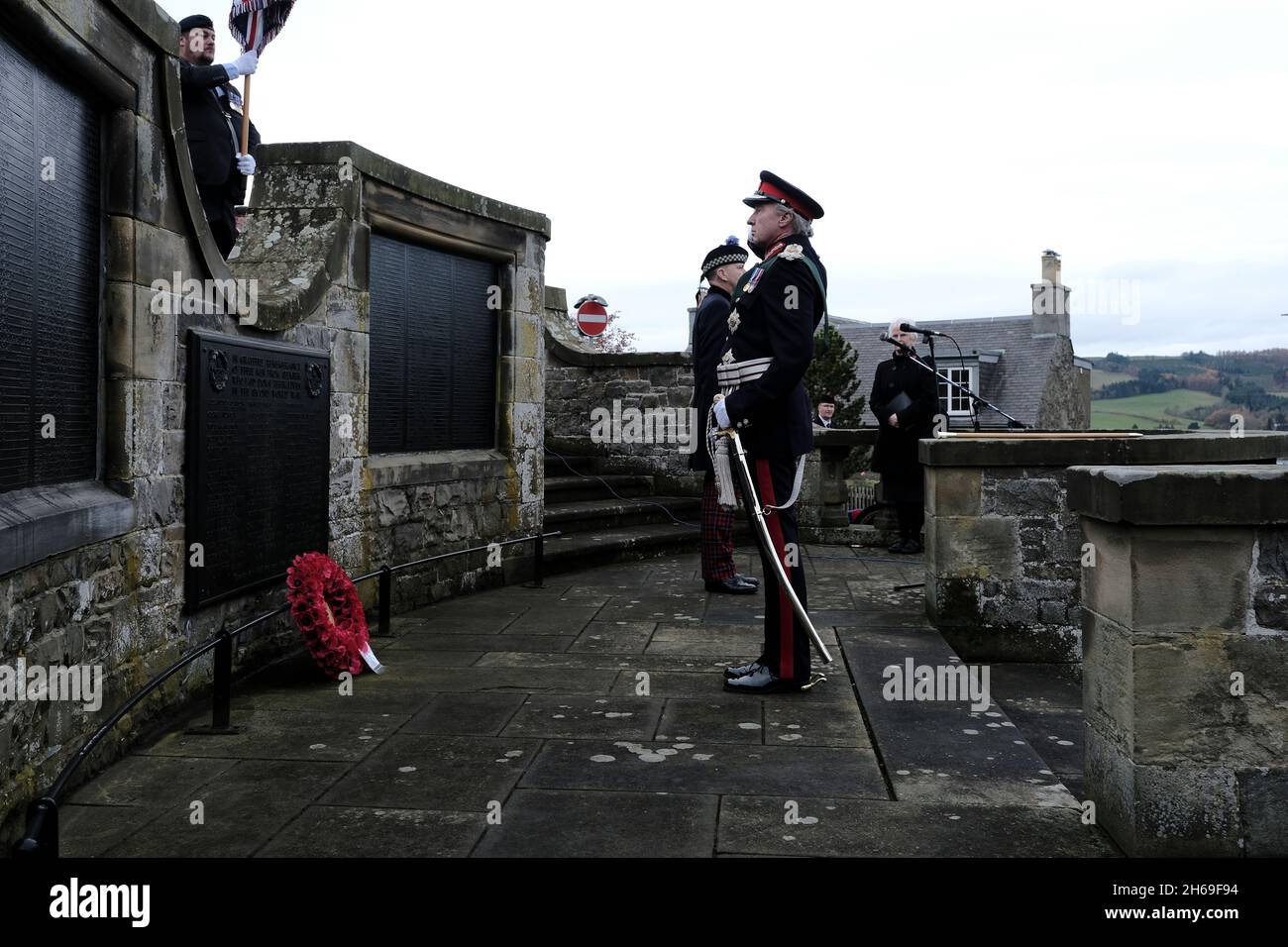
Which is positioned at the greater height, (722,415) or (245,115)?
(245,115)

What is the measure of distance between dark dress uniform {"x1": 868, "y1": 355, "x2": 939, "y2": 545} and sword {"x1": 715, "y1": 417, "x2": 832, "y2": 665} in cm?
532

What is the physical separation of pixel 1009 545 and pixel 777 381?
2244 mm

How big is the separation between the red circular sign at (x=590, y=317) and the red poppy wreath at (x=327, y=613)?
1888 centimetres

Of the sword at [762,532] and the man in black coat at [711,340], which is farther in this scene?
the man in black coat at [711,340]

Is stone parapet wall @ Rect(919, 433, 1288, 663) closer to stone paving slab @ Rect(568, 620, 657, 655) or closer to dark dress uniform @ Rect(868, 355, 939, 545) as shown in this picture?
stone paving slab @ Rect(568, 620, 657, 655)

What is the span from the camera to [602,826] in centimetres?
338

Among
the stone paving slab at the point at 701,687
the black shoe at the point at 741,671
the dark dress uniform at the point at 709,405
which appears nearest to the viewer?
the stone paving slab at the point at 701,687

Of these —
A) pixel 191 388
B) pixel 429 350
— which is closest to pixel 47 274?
pixel 191 388

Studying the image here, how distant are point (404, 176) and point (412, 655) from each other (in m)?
3.04

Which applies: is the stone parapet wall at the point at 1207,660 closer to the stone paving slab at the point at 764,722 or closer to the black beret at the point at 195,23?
the stone paving slab at the point at 764,722

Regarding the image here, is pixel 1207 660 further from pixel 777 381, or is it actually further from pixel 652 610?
pixel 652 610

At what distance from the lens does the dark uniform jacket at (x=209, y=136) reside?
5.79 m

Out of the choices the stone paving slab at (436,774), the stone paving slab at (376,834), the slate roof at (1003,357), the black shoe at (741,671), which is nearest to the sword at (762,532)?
the black shoe at (741,671)
